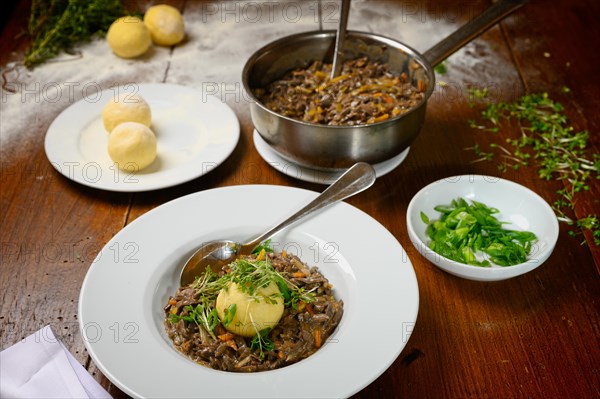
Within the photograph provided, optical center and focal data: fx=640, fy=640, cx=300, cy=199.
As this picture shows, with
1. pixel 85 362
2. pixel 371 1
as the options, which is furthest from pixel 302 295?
pixel 371 1

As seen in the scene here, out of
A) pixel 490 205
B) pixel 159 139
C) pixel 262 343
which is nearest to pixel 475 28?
pixel 490 205

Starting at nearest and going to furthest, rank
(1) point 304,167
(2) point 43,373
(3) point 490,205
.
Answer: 1. (2) point 43,373
2. (3) point 490,205
3. (1) point 304,167

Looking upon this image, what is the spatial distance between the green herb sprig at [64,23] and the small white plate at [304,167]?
3.37 ft

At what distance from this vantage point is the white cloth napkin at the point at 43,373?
→ 1187 millimetres

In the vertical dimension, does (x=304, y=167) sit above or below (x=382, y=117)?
below

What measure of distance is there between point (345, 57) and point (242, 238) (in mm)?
784

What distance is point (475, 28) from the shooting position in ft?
6.10

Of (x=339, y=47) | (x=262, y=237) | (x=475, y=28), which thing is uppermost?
(x=475, y=28)

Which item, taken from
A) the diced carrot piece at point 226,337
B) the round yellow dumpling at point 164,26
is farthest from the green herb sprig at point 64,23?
the diced carrot piece at point 226,337

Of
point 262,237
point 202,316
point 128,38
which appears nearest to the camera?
point 202,316

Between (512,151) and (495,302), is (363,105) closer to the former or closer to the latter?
(512,151)

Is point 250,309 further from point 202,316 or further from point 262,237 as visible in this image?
point 262,237

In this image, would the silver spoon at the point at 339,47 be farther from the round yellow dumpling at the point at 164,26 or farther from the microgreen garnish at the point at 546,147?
the round yellow dumpling at the point at 164,26

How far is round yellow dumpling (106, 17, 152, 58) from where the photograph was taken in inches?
93.2
